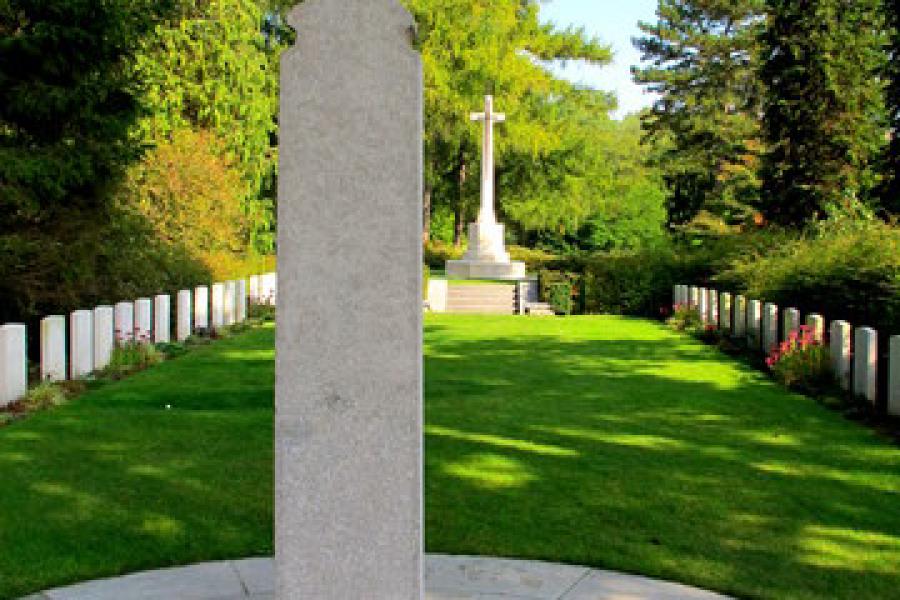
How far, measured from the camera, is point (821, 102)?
22.0 metres

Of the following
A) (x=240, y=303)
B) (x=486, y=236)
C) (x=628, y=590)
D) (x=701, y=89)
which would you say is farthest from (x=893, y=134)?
(x=701, y=89)

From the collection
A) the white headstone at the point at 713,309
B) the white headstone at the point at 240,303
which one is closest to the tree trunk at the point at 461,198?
the white headstone at the point at 240,303

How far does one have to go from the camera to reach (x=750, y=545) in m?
5.84

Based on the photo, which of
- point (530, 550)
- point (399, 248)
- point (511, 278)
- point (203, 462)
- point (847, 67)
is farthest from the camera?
point (511, 278)

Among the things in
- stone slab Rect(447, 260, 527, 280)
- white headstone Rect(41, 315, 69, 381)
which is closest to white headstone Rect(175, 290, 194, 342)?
white headstone Rect(41, 315, 69, 381)

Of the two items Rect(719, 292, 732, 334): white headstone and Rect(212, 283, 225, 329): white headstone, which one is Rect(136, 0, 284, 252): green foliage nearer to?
Rect(212, 283, 225, 329): white headstone

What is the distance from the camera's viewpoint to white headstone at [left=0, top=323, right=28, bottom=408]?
9.95 meters

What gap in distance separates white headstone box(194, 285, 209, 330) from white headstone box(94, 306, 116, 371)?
457 cm

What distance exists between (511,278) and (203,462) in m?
26.0

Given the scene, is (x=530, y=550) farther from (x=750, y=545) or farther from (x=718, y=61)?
(x=718, y=61)

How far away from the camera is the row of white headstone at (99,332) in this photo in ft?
33.5

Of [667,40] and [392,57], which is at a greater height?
[667,40]

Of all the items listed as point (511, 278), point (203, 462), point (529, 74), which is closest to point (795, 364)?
point (203, 462)

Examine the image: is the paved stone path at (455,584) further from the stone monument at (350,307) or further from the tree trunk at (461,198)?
the tree trunk at (461,198)
